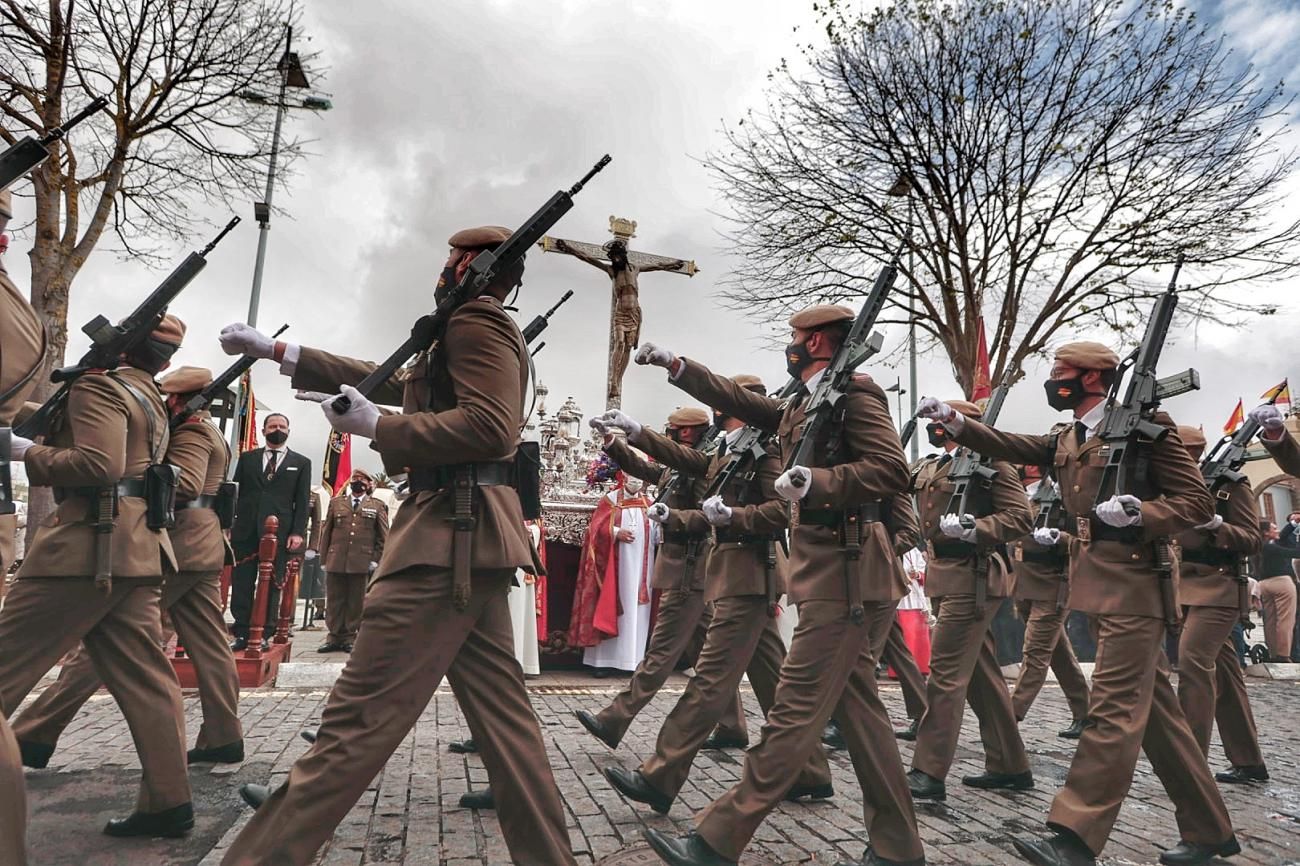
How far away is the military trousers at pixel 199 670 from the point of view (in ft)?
13.3

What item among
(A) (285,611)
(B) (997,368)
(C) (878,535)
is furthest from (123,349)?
(B) (997,368)

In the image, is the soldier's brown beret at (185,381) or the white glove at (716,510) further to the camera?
the soldier's brown beret at (185,381)

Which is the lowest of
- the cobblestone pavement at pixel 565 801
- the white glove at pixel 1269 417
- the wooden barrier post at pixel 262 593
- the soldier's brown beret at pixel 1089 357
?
the cobblestone pavement at pixel 565 801

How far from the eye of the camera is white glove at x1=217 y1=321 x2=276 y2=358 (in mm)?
2838

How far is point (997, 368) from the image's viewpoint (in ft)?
47.7

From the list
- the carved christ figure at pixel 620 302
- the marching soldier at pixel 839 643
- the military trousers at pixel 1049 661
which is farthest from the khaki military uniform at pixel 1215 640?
the carved christ figure at pixel 620 302

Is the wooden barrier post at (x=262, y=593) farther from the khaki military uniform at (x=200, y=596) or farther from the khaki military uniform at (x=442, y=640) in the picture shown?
the khaki military uniform at (x=442, y=640)

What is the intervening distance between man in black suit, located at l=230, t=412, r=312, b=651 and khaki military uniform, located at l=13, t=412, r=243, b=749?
14.0 feet

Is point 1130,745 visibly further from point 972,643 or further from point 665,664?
point 665,664

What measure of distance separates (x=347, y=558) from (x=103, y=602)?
6.93 m

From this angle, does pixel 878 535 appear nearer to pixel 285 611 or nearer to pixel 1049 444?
pixel 1049 444

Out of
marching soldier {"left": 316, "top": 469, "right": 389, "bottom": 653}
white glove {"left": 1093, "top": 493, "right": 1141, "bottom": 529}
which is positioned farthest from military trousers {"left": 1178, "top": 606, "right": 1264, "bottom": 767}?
marching soldier {"left": 316, "top": 469, "right": 389, "bottom": 653}

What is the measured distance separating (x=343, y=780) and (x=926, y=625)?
27.8ft

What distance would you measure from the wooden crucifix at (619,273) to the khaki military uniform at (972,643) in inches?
315
